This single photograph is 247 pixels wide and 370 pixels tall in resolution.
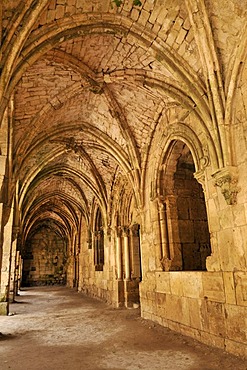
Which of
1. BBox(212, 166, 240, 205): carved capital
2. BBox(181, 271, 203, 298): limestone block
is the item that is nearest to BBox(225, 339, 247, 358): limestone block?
BBox(181, 271, 203, 298): limestone block

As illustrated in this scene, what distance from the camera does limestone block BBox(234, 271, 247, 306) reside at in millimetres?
4055

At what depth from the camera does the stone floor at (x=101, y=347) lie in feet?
12.4

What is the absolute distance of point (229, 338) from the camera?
427cm

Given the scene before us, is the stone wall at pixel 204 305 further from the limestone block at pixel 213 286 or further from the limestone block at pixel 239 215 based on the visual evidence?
the limestone block at pixel 239 215

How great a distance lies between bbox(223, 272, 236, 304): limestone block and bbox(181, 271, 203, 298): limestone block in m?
0.71

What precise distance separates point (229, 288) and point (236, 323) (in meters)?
0.46

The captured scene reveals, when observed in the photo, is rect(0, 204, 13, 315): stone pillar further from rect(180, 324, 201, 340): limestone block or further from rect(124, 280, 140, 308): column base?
rect(180, 324, 201, 340): limestone block

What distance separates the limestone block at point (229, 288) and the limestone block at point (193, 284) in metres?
0.71

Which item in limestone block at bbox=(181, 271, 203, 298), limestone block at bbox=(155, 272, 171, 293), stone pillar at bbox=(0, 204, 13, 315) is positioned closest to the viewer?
limestone block at bbox=(181, 271, 203, 298)

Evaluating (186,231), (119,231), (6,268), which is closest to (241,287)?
(186,231)

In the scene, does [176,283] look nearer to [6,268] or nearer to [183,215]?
[183,215]

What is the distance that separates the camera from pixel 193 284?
5340mm

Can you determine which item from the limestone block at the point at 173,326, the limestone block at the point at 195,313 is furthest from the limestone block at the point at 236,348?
the limestone block at the point at 173,326

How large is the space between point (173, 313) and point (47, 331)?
2.54 m
